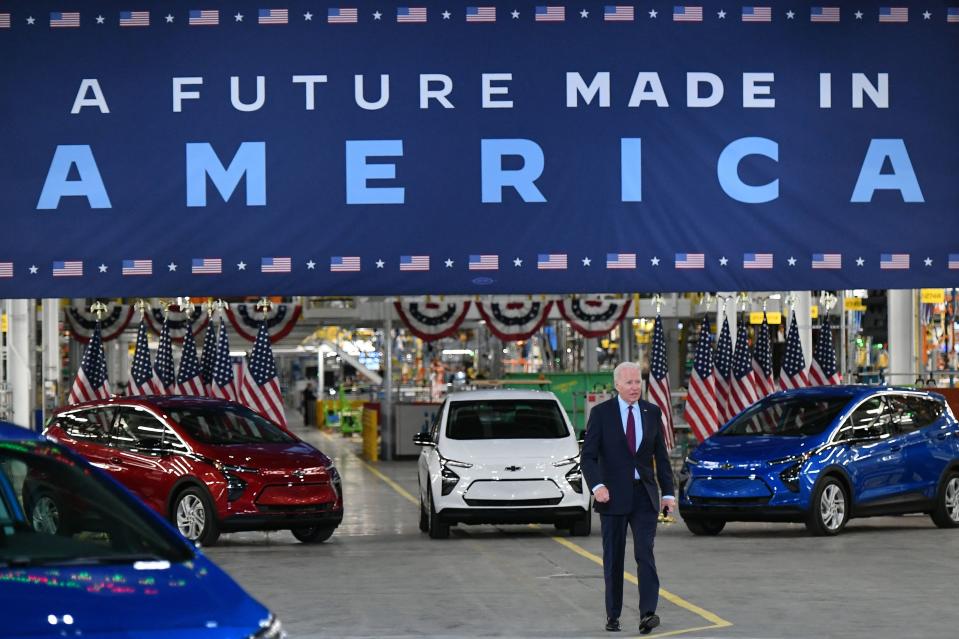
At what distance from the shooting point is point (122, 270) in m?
17.3

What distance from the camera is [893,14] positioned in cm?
1739

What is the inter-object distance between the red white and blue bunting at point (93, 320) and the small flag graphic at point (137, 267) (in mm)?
26292

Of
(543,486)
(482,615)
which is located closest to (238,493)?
(543,486)

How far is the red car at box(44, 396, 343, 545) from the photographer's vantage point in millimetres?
18453

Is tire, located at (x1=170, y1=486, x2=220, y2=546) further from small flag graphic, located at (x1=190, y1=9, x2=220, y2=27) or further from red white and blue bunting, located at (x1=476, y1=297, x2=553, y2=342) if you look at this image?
red white and blue bunting, located at (x1=476, y1=297, x2=553, y2=342)

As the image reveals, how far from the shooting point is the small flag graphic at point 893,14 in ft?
57.0

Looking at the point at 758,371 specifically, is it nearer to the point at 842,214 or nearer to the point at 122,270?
the point at 842,214

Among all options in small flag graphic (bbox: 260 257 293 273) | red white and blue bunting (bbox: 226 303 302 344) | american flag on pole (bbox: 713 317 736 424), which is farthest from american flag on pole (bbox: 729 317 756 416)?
red white and blue bunting (bbox: 226 303 302 344)

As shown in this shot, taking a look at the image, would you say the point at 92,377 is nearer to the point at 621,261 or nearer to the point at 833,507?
the point at 833,507

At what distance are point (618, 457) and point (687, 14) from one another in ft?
23.1

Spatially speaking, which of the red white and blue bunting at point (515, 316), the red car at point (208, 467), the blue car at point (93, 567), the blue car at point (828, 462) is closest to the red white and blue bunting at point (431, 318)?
the red white and blue bunting at point (515, 316)

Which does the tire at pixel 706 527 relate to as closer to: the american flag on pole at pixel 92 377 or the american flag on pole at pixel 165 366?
the american flag on pole at pixel 92 377

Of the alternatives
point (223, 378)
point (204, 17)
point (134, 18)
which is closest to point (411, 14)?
point (204, 17)

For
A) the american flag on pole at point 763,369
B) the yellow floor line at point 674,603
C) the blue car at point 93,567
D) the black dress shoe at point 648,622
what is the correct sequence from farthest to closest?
the american flag on pole at point 763,369 → the yellow floor line at point 674,603 → the black dress shoe at point 648,622 → the blue car at point 93,567
